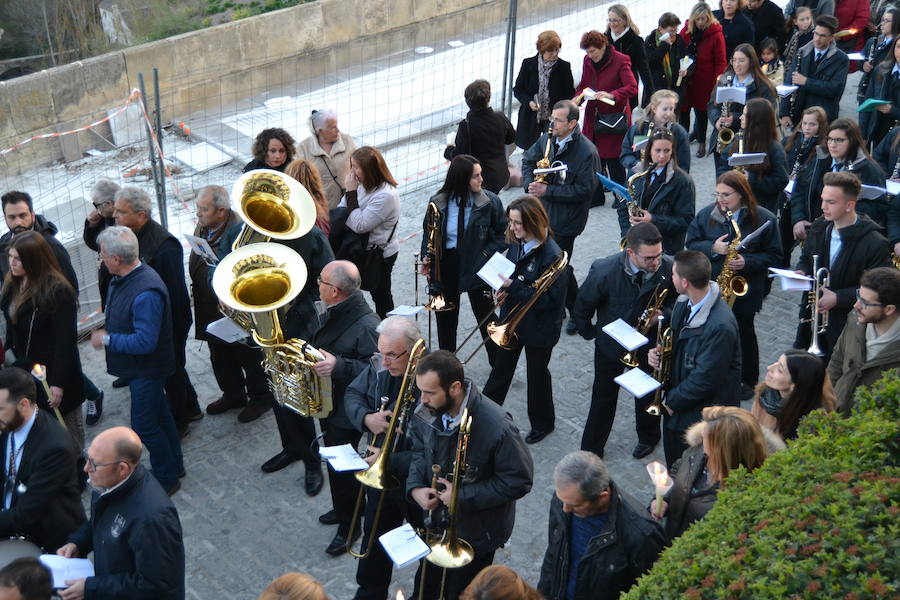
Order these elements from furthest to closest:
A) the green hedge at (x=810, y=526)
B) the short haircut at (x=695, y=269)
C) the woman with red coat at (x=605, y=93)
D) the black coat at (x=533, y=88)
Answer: the black coat at (x=533, y=88), the woman with red coat at (x=605, y=93), the short haircut at (x=695, y=269), the green hedge at (x=810, y=526)

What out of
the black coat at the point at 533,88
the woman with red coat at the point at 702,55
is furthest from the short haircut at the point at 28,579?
the woman with red coat at the point at 702,55

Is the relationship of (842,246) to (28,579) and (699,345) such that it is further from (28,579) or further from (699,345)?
(28,579)

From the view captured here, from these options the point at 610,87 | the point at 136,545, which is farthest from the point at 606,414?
the point at 610,87

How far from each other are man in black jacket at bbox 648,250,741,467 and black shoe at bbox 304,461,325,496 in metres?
2.32

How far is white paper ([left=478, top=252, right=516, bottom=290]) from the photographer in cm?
655

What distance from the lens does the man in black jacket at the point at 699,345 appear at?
5699 millimetres

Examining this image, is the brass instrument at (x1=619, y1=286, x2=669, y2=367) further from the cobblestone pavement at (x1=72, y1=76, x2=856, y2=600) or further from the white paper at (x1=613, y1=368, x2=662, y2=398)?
the cobblestone pavement at (x1=72, y1=76, x2=856, y2=600)

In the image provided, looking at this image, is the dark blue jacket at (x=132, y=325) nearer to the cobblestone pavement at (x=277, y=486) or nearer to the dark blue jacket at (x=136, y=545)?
the cobblestone pavement at (x=277, y=486)

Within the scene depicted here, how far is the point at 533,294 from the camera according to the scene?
6.58m

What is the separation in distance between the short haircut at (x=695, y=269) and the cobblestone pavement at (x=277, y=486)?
160 cm

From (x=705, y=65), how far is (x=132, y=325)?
751 cm

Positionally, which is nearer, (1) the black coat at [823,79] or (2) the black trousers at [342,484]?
(2) the black trousers at [342,484]

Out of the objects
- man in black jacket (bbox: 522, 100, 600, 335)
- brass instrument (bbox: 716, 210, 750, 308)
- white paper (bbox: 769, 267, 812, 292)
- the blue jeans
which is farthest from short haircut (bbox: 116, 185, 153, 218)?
white paper (bbox: 769, 267, 812, 292)

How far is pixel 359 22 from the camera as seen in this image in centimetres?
1500
